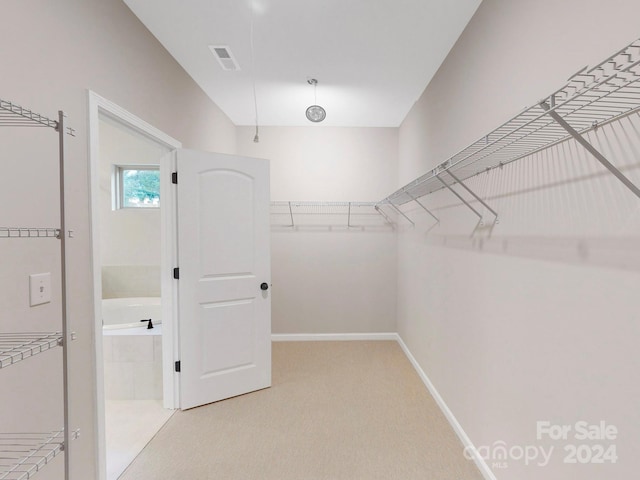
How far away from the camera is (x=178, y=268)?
264cm

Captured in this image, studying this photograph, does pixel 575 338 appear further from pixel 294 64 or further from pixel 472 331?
pixel 294 64

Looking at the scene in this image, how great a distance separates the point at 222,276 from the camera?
9.25 ft

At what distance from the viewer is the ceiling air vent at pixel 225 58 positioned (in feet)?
8.03

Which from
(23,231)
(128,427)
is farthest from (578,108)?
(128,427)

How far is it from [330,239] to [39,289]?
10.5 ft

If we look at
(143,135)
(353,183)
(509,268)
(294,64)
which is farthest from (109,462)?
(353,183)

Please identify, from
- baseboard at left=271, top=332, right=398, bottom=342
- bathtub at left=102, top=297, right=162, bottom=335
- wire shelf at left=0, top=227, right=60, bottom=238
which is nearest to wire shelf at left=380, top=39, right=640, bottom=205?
wire shelf at left=0, top=227, right=60, bottom=238

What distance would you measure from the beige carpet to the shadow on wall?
52.5 inches

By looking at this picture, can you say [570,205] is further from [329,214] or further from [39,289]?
[329,214]

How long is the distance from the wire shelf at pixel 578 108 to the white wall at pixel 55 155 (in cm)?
176

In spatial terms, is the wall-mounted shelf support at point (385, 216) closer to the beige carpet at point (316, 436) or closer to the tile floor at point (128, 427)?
the beige carpet at point (316, 436)

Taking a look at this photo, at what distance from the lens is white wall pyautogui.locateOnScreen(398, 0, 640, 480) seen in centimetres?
105

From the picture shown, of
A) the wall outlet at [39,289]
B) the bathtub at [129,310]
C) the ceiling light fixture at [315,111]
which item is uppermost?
the ceiling light fixture at [315,111]

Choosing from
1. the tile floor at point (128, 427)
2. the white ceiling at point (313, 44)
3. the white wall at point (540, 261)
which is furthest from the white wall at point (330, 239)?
the tile floor at point (128, 427)
